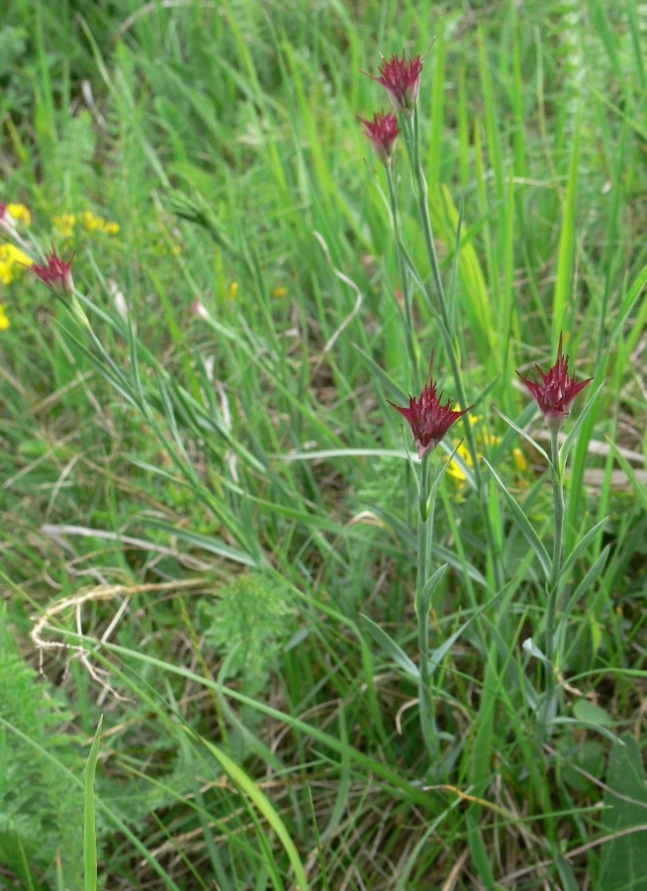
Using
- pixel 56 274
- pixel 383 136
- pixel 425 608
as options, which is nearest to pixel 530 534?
pixel 425 608

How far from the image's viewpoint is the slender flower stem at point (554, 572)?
781mm

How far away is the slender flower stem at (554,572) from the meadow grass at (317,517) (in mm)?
30

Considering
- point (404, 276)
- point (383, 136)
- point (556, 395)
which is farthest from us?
point (404, 276)

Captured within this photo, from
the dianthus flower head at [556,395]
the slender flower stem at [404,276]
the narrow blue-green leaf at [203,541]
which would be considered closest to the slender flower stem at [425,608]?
the dianthus flower head at [556,395]

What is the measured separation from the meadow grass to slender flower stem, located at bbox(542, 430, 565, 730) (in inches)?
1.2

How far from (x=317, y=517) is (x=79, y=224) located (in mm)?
1137

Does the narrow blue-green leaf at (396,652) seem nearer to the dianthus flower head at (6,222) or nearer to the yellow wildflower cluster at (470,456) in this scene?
the yellow wildflower cluster at (470,456)

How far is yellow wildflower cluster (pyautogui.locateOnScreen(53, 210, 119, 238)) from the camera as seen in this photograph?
196 cm

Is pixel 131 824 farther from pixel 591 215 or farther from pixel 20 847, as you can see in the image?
pixel 591 215

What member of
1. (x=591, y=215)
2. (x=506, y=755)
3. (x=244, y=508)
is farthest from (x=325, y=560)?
(x=591, y=215)

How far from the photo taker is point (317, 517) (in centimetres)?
129

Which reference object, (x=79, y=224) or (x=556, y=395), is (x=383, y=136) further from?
(x=79, y=224)

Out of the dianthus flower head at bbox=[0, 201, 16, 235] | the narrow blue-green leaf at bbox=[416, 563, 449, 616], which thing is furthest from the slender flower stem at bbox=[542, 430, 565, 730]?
the dianthus flower head at bbox=[0, 201, 16, 235]

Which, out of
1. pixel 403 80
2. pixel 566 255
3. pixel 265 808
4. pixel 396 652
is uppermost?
pixel 403 80
